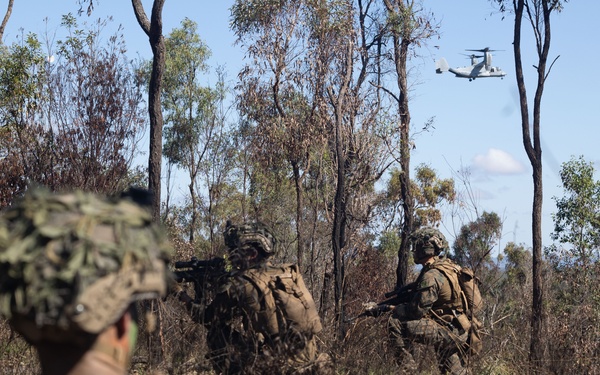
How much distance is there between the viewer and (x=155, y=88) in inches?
371

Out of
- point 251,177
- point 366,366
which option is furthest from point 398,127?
point 366,366

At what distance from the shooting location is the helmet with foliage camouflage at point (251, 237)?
6.63 meters

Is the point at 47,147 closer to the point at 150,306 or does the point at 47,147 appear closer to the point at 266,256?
the point at 150,306

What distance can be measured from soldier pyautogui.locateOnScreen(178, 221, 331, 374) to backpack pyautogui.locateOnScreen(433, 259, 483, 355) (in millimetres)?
2680

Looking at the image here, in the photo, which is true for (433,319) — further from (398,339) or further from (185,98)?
(185,98)

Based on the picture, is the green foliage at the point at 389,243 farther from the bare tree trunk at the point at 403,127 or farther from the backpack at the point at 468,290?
the backpack at the point at 468,290

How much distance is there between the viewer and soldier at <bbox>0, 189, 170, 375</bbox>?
7.23ft

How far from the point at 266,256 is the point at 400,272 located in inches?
411

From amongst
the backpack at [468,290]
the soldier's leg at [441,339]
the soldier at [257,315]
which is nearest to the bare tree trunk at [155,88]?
the soldier at [257,315]

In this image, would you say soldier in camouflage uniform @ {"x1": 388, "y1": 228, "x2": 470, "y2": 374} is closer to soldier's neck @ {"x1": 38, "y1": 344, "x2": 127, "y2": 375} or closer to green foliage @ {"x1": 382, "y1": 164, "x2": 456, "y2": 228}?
soldier's neck @ {"x1": 38, "y1": 344, "x2": 127, "y2": 375}

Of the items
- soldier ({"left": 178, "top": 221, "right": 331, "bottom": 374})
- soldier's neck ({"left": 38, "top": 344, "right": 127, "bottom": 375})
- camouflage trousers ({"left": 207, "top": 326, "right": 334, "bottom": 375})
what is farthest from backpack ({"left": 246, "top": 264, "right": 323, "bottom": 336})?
soldier's neck ({"left": 38, "top": 344, "right": 127, "bottom": 375})

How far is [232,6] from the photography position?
20.3m

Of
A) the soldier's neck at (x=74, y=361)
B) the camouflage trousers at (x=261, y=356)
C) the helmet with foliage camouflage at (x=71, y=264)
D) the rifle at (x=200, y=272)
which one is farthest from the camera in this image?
the rifle at (x=200, y=272)

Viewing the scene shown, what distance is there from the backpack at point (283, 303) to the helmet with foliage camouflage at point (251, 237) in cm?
21
